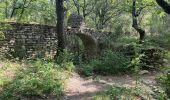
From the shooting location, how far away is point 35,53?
14.3m

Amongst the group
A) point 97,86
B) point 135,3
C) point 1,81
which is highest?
point 135,3

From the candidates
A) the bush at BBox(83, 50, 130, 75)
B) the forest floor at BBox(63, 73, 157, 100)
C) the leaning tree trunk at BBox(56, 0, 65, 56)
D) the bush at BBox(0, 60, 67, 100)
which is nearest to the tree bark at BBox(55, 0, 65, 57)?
the leaning tree trunk at BBox(56, 0, 65, 56)

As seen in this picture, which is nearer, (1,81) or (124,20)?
(1,81)

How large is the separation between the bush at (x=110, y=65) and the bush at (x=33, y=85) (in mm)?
3668

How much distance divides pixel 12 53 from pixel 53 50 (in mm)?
2673

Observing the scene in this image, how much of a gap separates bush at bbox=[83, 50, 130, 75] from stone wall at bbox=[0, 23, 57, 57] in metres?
2.92

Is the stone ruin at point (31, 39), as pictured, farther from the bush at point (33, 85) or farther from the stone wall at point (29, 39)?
the bush at point (33, 85)

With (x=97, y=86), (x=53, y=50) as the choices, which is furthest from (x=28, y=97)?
(x=53, y=50)

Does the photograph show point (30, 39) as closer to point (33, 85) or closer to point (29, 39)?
point (29, 39)

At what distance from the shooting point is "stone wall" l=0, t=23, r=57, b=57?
530 inches

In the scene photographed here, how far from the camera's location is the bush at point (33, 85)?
25.5 ft

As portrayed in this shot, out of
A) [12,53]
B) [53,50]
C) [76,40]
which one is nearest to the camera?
[12,53]

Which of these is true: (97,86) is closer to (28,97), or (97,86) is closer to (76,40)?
(28,97)

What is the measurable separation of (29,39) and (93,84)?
4.91m
